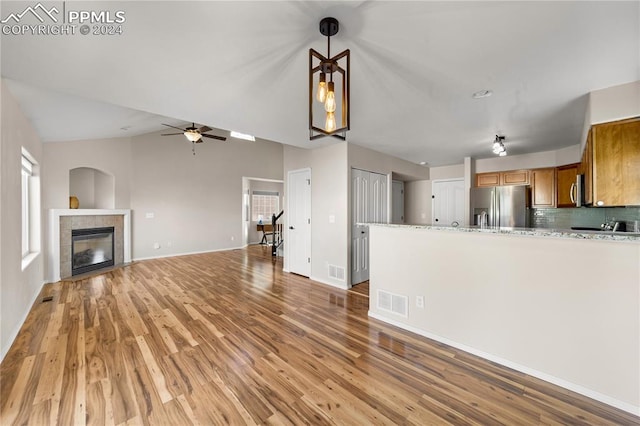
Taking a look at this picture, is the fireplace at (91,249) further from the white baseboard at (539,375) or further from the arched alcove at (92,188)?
the white baseboard at (539,375)

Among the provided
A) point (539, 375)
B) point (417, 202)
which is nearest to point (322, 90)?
point (539, 375)

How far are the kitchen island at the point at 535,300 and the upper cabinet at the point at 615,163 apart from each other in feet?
2.26

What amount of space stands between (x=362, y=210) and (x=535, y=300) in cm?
280

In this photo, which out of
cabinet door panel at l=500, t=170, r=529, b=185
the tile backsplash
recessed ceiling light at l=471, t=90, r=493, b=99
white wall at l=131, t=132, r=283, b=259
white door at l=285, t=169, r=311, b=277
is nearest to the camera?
recessed ceiling light at l=471, t=90, r=493, b=99

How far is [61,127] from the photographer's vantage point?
3834mm

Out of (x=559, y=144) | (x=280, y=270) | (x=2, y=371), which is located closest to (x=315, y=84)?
(x=2, y=371)

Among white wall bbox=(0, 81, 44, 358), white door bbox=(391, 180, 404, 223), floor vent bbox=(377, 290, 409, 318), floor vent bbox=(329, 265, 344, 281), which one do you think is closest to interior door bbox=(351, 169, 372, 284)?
floor vent bbox=(329, 265, 344, 281)

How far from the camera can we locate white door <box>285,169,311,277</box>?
16.0 ft

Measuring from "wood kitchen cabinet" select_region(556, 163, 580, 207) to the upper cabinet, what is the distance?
8.02 ft

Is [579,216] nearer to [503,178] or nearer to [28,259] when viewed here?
[503,178]

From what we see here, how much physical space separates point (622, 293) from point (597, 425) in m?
0.86

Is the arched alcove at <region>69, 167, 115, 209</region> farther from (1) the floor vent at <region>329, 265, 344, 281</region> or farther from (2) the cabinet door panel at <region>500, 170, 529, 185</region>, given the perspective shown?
(2) the cabinet door panel at <region>500, 170, 529, 185</region>

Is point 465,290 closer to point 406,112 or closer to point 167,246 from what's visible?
point 406,112

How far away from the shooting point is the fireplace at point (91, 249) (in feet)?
16.4
